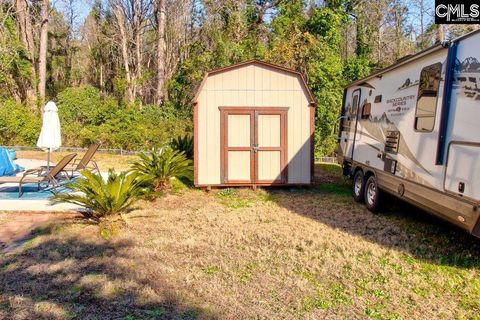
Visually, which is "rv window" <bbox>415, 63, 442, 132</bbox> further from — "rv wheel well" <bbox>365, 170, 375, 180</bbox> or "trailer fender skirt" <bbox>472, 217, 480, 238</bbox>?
"rv wheel well" <bbox>365, 170, 375, 180</bbox>

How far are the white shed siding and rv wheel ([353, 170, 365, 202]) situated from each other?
4.92 feet

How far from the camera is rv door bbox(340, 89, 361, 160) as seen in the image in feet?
30.5

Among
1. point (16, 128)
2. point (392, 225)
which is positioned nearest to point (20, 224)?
point (392, 225)

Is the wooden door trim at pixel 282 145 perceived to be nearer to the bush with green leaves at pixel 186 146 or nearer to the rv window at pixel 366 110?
the rv window at pixel 366 110

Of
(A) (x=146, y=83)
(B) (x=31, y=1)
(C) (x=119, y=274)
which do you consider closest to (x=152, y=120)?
(A) (x=146, y=83)

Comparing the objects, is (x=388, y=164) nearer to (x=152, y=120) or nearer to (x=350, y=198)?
(x=350, y=198)

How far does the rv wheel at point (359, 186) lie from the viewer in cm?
820

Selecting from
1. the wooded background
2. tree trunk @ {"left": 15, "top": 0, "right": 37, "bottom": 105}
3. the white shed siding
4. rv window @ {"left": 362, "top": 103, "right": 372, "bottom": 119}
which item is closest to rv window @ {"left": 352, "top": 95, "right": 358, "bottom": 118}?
rv window @ {"left": 362, "top": 103, "right": 372, "bottom": 119}

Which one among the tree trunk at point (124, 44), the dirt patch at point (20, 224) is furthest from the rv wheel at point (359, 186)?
the tree trunk at point (124, 44)

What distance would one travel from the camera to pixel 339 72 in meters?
20.2

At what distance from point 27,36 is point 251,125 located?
21798 millimetres

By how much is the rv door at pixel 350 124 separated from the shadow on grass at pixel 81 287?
609 centimetres

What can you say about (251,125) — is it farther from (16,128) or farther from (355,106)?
(16,128)

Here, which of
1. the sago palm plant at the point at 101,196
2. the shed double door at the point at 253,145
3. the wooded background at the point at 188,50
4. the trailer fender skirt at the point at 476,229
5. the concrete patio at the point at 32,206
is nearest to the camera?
the trailer fender skirt at the point at 476,229
